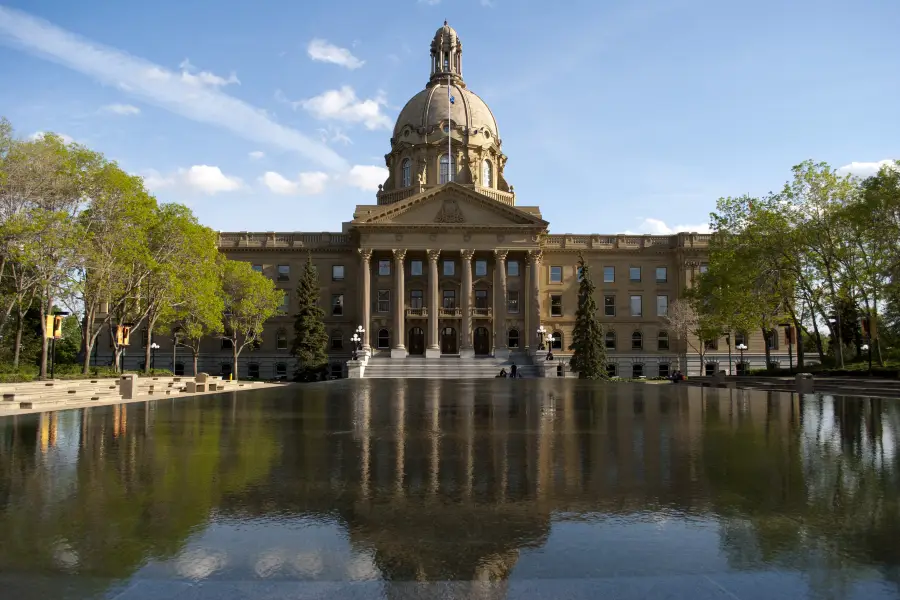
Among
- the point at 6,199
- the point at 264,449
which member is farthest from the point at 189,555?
the point at 6,199

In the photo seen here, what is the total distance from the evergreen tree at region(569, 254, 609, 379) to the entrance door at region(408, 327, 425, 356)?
650 inches

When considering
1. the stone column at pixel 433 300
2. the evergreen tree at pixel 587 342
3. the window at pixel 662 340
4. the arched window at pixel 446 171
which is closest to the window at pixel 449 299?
the stone column at pixel 433 300

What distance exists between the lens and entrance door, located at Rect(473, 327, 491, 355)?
69.8m

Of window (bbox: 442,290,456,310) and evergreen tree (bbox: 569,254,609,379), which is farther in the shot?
window (bbox: 442,290,456,310)

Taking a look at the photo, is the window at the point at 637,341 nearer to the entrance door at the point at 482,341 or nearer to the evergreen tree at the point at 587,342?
the evergreen tree at the point at 587,342

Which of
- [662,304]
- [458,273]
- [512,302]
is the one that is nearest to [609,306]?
[662,304]

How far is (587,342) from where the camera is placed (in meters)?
60.7

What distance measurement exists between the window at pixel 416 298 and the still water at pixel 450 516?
57.1 metres

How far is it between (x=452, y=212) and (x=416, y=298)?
394 inches

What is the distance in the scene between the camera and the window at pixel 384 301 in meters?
69.6

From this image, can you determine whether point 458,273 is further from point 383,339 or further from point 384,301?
point 383,339

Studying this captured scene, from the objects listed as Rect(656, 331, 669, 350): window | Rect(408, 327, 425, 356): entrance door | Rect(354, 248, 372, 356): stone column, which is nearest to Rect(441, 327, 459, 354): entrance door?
Rect(408, 327, 425, 356): entrance door

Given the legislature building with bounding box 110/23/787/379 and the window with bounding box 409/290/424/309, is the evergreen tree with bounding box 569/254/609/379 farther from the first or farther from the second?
the window with bounding box 409/290/424/309

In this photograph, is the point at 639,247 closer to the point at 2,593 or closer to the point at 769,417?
the point at 769,417
